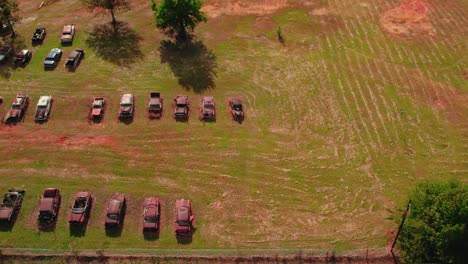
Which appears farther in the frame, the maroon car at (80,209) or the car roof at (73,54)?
the car roof at (73,54)

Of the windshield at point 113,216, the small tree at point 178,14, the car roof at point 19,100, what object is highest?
the small tree at point 178,14

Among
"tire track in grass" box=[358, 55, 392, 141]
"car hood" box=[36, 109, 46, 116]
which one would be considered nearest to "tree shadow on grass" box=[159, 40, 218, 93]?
"car hood" box=[36, 109, 46, 116]

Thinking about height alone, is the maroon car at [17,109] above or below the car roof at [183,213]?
above

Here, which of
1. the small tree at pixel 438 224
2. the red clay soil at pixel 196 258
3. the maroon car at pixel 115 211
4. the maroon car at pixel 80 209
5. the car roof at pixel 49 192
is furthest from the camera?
the car roof at pixel 49 192

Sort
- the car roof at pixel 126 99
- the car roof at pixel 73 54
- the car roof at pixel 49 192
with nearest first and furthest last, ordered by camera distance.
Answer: the car roof at pixel 49 192, the car roof at pixel 126 99, the car roof at pixel 73 54

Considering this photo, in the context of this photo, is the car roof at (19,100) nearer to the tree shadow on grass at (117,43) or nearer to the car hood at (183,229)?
the tree shadow on grass at (117,43)

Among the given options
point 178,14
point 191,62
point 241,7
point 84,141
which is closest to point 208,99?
point 191,62

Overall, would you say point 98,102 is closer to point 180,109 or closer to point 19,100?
point 19,100

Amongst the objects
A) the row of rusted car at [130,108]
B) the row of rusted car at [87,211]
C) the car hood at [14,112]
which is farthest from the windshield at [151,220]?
the car hood at [14,112]

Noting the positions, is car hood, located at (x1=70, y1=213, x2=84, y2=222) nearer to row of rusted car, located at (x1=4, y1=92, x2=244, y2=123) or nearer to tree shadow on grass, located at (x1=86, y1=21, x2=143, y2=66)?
row of rusted car, located at (x1=4, y1=92, x2=244, y2=123)
